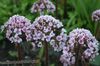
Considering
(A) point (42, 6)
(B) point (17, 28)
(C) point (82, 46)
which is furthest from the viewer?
(A) point (42, 6)

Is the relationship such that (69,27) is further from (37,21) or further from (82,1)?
(37,21)

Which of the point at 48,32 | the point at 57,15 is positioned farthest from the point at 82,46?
the point at 57,15

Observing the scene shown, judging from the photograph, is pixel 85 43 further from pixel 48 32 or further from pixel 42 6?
pixel 42 6

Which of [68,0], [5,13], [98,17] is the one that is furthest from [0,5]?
[98,17]

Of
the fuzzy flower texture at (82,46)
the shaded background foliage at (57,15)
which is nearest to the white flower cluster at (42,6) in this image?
the shaded background foliage at (57,15)

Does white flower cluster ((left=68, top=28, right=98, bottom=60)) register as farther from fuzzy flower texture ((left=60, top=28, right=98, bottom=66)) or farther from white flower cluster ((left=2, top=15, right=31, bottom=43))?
white flower cluster ((left=2, top=15, right=31, bottom=43))

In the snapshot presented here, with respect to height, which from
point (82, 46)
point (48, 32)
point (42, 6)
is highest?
point (42, 6)

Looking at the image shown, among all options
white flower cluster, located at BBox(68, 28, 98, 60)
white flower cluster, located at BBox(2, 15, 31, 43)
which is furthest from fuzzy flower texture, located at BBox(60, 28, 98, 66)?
white flower cluster, located at BBox(2, 15, 31, 43)
